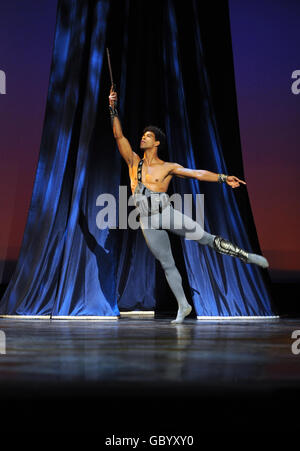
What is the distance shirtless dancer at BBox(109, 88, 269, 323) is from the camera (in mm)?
3846

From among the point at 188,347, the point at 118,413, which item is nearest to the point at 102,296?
the point at 188,347

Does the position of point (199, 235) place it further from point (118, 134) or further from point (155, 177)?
point (118, 134)

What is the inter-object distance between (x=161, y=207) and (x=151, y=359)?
2.14m

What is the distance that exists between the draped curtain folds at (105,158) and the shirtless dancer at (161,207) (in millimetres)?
554

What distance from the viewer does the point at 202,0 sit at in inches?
196

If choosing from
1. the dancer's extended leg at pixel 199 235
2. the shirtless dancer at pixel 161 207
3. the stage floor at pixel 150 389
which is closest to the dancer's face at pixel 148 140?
the shirtless dancer at pixel 161 207

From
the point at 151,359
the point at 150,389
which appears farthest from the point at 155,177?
the point at 150,389

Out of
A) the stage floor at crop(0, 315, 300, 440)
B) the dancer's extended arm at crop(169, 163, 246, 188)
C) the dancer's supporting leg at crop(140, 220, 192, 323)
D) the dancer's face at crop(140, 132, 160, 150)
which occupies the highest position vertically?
the dancer's face at crop(140, 132, 160, 150)

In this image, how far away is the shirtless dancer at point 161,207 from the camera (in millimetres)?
3846

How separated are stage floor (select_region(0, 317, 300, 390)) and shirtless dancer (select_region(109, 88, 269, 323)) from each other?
1.01m

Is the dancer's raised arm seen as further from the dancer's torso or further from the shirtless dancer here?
the dancer's torso

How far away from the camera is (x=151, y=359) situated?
6.11 feet

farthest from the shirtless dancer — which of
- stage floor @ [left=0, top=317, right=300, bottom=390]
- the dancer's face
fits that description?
stage floor @ [left=0, top=317, right=300, bottom=390]
